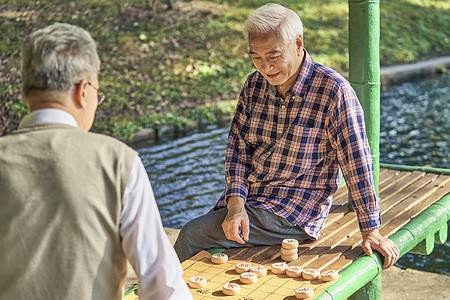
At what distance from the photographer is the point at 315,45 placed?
48.3 ft

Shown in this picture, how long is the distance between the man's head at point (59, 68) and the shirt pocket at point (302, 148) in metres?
1.46

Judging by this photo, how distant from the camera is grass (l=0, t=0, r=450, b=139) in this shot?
997 cm

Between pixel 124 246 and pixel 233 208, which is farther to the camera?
pixel 233 208

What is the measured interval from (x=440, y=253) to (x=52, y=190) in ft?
15.5

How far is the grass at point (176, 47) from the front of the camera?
997cm

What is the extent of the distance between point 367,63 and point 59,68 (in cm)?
230

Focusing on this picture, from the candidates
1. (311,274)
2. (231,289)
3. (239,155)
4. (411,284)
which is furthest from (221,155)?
(231,289)

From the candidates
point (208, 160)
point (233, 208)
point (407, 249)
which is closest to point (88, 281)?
point (233, 208)

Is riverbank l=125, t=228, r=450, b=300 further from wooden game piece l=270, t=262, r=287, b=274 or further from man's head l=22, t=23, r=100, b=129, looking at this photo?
man's head l=22, t=23, r=100, b=129

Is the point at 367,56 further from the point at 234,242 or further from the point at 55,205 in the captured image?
the point at 55,205

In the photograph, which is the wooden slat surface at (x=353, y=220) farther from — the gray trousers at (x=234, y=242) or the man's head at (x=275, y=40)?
the man's head at (x=275, y=40)

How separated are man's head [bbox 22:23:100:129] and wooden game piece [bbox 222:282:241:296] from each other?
1.12 metres

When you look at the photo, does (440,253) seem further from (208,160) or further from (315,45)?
(315,45)

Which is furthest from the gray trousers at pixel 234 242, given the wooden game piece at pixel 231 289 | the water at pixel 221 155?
the water at pixel 221 155
